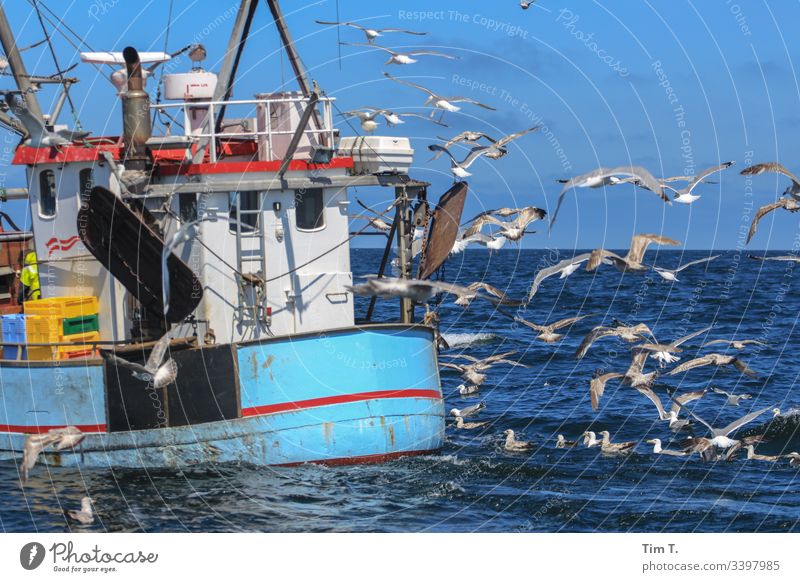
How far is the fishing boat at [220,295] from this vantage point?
21.8 m

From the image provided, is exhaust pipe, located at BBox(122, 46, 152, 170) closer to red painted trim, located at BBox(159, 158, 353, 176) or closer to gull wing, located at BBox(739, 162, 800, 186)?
red painted trim, located at BBox(159, 158, 353, 176)

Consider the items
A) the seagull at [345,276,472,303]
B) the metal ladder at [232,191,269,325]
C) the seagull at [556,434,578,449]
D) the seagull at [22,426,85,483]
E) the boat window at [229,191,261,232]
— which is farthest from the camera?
the seagull at [556,434,578,449]

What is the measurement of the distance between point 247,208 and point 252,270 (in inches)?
49.0

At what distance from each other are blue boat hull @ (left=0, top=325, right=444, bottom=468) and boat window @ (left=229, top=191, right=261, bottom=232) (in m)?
2.61

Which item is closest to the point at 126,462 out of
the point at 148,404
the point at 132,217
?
the point at 148,404

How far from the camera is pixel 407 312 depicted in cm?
2342

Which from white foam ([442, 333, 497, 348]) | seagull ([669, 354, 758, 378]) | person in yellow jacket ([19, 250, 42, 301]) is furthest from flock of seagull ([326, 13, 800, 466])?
white foam ([442, 333, 497, 348])

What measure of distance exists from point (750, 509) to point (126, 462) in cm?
1155

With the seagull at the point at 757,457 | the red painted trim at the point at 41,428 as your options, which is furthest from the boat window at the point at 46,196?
the seagull at the point at 757,457

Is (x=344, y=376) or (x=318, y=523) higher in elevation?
(x=344, y=376)

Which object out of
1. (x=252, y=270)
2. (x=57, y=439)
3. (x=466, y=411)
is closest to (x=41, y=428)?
(x=57, y=439)

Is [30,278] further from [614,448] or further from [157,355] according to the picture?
[614,448]

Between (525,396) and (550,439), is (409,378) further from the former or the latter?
(525,396)

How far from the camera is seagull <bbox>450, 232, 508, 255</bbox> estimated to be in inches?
963
